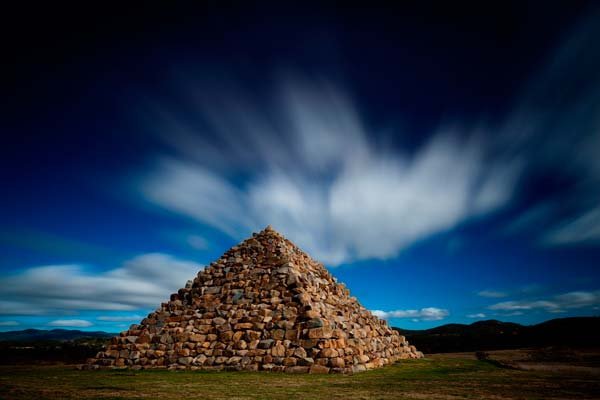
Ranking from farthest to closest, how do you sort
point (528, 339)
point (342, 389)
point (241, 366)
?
1. point (528, 339)
2. point (241, 366)
3. point (342, 389)

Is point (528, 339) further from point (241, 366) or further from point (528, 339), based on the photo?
point (241, 366)

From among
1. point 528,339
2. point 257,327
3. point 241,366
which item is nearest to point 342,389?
point 241,366

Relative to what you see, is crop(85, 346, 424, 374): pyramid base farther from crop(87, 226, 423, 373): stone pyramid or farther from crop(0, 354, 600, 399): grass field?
crop(0, 354, 600, 399): grass field

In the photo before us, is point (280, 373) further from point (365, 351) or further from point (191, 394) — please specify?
point (191, 394)

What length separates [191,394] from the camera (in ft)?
32.2

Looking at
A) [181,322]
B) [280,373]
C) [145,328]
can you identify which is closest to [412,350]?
[280,373]

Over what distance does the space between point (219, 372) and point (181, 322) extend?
5.45 metres

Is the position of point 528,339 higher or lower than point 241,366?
higher

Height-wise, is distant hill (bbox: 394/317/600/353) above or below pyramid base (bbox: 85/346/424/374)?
above

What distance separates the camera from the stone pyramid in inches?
663

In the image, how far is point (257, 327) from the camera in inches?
732

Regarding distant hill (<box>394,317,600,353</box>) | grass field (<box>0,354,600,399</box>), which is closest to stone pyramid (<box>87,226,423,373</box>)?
grass field (<box>0,354,600,399</box>)

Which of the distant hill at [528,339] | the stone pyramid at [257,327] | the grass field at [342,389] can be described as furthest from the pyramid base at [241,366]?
the distant hill at [528,339]

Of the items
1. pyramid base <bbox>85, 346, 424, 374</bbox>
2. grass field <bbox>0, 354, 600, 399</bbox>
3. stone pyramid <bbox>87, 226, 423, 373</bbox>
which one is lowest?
grass field <bbox>0, 354, 600, 399</bbox>
